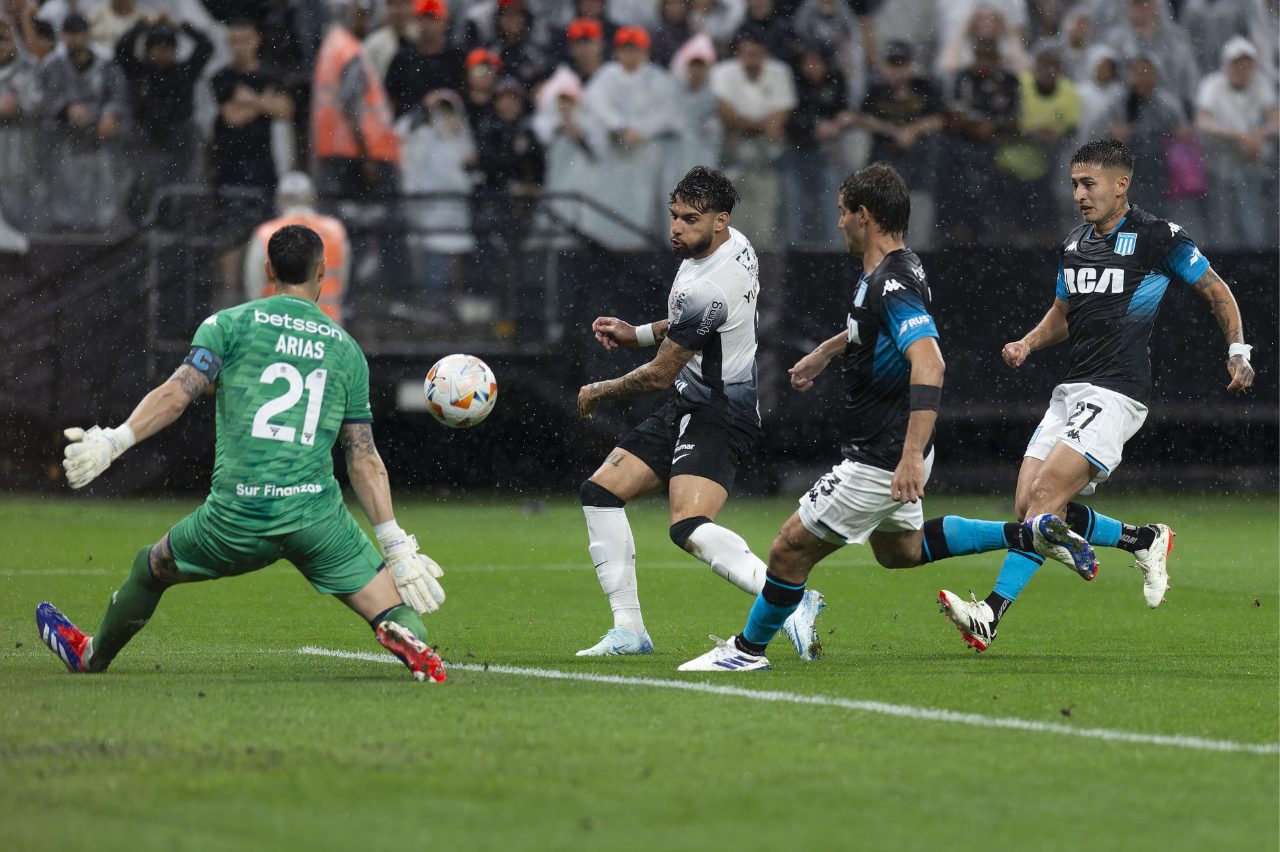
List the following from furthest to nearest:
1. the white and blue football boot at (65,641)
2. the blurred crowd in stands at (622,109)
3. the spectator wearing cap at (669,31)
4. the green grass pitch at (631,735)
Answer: the spectator wearing cap at (669,31) < the blurred crowd in stands at (622,109) < the white and blue football boot at (65,641) < the green grass pitch at (631,735)

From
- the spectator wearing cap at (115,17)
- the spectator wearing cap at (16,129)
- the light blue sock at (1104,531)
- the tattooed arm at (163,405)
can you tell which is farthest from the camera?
the spectator wearing cap at (115,17)

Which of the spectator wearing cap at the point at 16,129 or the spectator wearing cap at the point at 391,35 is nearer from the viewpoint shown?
the spectator wearing cap at the point at 16,129

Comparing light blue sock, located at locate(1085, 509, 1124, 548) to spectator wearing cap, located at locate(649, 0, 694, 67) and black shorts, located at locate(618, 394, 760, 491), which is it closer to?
black shorts, located at locate(618, 394, 760, 491)

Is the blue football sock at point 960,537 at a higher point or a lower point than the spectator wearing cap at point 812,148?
lower

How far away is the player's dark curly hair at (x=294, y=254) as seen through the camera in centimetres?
649

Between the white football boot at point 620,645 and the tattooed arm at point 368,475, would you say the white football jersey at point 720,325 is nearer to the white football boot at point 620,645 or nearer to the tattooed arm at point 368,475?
the white football boot at point 620,645

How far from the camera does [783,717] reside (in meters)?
5.74

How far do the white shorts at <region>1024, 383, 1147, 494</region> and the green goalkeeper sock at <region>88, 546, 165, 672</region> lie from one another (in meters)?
3.98

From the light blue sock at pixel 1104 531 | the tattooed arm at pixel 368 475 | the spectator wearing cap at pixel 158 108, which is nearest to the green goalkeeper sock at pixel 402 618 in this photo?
the tattooed arm at pixel 368 475

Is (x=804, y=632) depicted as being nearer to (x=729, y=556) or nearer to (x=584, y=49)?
(x=729, y=556)

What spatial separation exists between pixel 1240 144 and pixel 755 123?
14.9ft

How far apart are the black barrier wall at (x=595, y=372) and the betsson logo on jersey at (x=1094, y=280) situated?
851 cm

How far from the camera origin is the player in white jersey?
7.53 meters

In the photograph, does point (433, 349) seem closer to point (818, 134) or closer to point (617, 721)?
point (818, 134)
